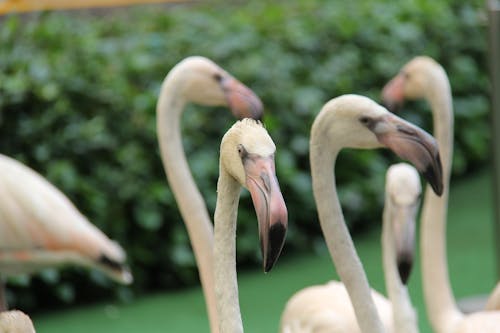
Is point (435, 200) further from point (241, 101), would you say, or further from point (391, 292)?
point (241, 101)

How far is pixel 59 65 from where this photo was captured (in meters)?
8.27

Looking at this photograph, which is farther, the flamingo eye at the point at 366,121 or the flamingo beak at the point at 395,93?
the flamingo beak at the point at 395,93

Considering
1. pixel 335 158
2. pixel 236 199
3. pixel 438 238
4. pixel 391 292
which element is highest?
pixel 236 199

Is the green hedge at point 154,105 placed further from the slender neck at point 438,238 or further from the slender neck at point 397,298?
the slender neck at point 397,298

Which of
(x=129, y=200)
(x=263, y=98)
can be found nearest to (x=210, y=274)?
(x=129, y=200)

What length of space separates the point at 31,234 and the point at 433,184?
226 centimetres

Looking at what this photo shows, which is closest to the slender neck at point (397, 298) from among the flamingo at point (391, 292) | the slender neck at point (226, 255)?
the flamingo at point (391, 292)

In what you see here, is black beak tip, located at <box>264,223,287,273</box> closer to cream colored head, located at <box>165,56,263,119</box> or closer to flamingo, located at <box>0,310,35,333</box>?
flamingo, located at <box>0,310,35,333</box>

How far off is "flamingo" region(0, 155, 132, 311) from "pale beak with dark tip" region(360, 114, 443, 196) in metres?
1.81

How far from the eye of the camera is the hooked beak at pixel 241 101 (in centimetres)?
521

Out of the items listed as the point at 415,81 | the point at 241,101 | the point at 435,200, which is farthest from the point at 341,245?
the point at 415,81

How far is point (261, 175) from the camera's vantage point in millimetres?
3463

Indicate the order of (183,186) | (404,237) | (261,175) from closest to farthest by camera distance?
(261,175) → (404,237) → (183,186)

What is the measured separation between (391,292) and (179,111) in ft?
3.94
